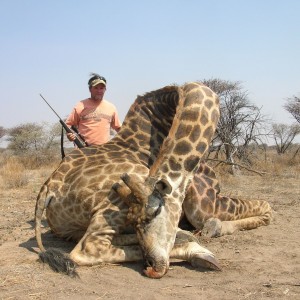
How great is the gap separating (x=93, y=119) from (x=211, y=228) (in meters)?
2.34

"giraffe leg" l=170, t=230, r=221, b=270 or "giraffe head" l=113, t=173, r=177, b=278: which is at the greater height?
"giraffe head" l=113, t=173, r=177, b=278

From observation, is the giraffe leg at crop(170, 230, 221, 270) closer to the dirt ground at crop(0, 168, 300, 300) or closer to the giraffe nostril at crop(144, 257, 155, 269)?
the dirt ground at crop(0, 168, 300, 300)

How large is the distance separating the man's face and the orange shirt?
0.25 ft

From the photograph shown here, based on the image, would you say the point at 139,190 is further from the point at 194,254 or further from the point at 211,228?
the point at 211,228

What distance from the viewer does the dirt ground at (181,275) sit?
3.08 metres

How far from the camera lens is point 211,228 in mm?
4797

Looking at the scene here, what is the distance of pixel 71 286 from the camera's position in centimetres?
321

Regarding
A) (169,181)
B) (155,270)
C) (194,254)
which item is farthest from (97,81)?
(155,270)

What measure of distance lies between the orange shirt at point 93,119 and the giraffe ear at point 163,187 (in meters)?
2.66

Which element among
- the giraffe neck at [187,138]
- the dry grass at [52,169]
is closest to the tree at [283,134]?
the dry grass at [52,169]

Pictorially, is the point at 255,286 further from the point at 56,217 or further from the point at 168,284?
the point at 56,217

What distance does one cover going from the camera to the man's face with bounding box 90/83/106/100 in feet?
20.2

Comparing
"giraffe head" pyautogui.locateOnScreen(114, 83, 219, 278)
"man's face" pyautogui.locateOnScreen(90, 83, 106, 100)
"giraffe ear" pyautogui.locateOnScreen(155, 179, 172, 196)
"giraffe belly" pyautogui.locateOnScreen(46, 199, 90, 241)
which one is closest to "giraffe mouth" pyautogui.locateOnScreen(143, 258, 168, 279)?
"giraffe head" pyautogui.locateOnScreen(114, 83, 219, 278)

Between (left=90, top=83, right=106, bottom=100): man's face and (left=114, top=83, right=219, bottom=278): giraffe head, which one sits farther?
(left=90, top=83, right=106, bottom=100): man's face
